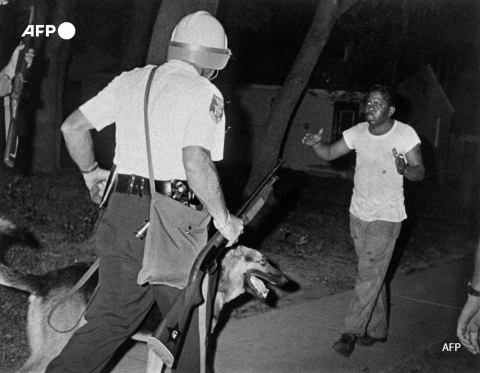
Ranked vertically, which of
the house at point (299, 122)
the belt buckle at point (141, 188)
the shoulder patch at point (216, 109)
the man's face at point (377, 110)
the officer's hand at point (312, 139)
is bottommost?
the house at point (299, 122)

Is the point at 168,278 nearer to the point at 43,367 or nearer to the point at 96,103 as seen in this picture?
the point at 96,103

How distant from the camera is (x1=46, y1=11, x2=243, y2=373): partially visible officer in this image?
9.54ft

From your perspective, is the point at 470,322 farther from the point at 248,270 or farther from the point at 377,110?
the point at 377,110

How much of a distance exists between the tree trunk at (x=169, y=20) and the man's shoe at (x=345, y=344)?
116 inches

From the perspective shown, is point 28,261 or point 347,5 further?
point 347,5

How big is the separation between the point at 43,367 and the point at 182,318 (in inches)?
46.0

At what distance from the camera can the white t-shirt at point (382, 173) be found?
4746 millimetres

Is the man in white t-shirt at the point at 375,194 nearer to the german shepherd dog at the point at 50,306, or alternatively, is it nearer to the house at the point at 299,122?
the german shepherd dog at the point at 50,306

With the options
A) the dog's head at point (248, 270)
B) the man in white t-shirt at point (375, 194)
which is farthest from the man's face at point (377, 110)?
the dog's head at point (248, 270)

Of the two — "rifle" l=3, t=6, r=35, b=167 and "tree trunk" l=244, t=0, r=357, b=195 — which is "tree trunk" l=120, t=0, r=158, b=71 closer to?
"tree trunk" l=244, t=0, r=357, b=195

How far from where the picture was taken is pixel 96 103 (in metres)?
3.11

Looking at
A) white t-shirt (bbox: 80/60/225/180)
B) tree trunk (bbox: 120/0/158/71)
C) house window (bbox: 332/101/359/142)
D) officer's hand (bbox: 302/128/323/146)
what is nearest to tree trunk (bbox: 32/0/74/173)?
tree trunk (bbox: 120/0/158/71)

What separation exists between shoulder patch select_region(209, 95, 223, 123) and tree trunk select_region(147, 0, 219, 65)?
3122 mm

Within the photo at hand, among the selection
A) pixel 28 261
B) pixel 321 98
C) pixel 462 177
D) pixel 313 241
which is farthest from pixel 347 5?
pixel 462 177
